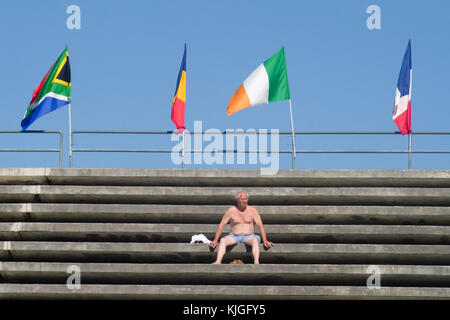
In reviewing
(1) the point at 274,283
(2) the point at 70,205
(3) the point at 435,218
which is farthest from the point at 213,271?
(3) the point at 435,218

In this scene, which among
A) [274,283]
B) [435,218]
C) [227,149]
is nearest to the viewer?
[274,283]

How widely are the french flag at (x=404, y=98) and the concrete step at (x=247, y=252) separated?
3273mm

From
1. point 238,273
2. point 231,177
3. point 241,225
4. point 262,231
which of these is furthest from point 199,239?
point 231,177

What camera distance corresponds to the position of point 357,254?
482 inches

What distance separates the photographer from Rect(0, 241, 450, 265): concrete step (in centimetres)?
1223

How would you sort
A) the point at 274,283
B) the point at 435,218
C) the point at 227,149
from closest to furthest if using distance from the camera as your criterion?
the point at 274,283, the point at 435,218, the point at 227,149

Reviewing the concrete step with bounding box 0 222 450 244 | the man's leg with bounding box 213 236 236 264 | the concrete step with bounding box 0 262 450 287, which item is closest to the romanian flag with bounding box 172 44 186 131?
the concrete step with bounding box 0 222 450 244

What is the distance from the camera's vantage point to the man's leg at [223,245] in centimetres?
1182

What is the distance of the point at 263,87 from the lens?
50.3ft

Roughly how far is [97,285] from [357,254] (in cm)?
378

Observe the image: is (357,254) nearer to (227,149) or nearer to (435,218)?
(435,218)
